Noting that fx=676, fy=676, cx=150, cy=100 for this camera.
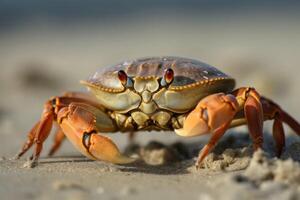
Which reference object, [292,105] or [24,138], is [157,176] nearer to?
[24,138]

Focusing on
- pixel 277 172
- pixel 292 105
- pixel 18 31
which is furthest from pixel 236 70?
pixel 18 31

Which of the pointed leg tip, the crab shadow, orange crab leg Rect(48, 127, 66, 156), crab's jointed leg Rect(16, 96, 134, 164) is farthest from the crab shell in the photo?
orange crab leg Rect(48, 127, 66, 156)

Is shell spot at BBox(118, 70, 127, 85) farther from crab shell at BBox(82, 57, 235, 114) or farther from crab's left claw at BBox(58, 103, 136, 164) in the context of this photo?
crab's left claw at BBox(58, 103, 136, 164)

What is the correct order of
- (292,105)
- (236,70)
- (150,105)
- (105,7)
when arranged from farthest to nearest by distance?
(105,7)
(236,70)
(292,105)
(150,105)

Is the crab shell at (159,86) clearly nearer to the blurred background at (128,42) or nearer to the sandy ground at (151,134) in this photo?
the sandy ground at (151,134)

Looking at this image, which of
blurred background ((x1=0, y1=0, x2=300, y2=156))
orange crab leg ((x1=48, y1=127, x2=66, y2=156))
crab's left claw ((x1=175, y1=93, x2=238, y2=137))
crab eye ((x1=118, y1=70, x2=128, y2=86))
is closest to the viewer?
crab's left claw ((x1=175, y1=93, x2=238, y2=137))

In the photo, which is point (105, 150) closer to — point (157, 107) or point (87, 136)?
point (87, 136)
